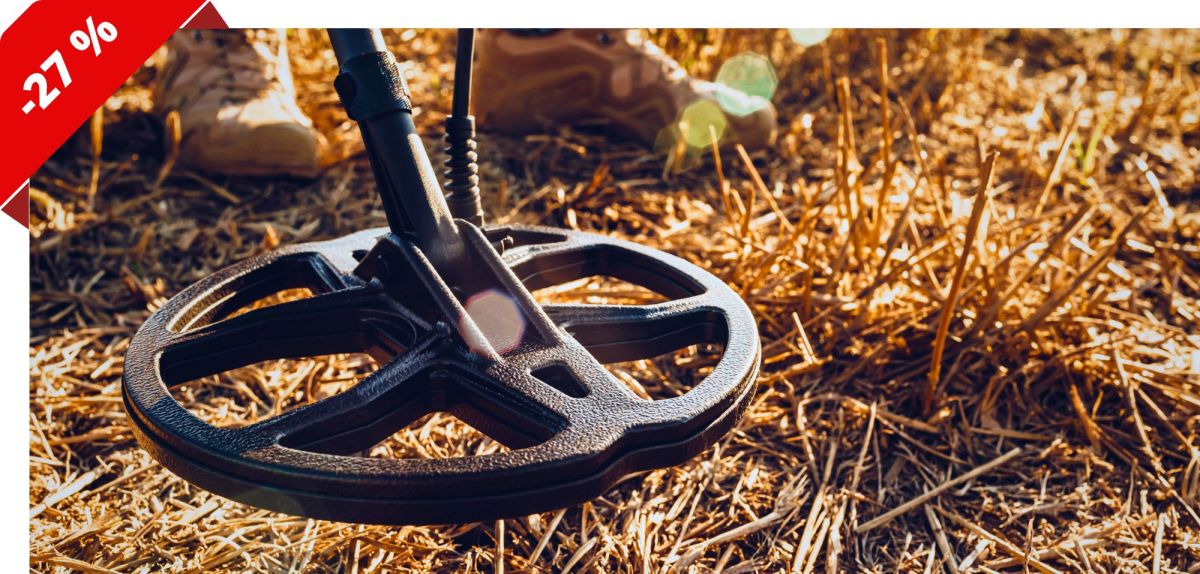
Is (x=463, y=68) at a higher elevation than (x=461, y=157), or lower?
higher

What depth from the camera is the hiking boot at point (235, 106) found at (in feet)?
7.84

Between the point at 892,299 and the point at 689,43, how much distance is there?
1.44 metres

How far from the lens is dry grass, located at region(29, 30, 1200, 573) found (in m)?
1.38

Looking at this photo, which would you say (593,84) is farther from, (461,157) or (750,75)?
(461,157)

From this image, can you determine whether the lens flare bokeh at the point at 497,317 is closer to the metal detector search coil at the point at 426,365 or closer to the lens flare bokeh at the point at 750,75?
the metal detector search coil at the point at 426,365

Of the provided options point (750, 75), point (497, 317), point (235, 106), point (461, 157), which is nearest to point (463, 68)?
point (461, 157)

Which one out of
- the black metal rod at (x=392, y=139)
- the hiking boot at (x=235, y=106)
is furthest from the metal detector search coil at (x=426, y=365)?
the hiking boot at (x=235, y=106)

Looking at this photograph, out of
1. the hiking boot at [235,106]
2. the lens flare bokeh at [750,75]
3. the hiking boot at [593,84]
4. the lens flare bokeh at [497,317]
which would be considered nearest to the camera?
the lens flare bokeh at [497,317]

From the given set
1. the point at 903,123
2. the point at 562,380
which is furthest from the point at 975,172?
the point at 562,380

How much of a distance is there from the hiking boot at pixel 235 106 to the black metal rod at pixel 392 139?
1.22 m

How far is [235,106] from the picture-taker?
2459 millimetres

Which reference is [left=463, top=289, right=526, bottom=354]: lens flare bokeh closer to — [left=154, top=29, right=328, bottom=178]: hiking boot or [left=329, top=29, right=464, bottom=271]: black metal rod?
[left=329, top=29, right=464, bottom=271]: black metal rod

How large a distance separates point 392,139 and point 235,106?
4.66ft

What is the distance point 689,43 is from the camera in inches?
120
